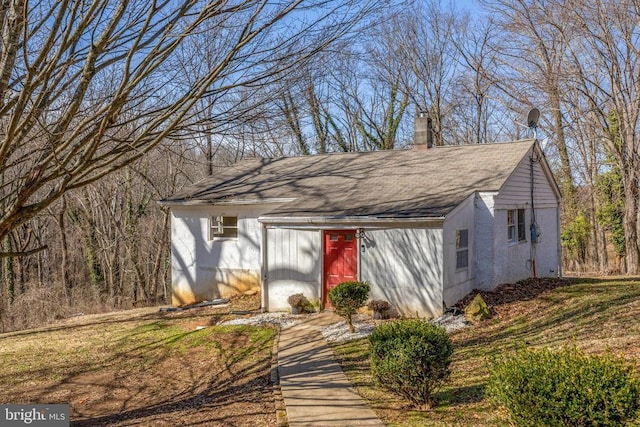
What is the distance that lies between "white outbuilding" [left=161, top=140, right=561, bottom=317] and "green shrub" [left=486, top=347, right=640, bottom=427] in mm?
7171

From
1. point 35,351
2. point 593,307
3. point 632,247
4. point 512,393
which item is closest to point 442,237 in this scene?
point 593,307

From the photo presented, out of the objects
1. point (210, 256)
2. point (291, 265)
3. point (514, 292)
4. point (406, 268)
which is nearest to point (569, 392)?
point (406, 268)

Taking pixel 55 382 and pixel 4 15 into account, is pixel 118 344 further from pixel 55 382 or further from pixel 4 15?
pixel 4 15

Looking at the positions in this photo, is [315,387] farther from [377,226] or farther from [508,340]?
[377,226]

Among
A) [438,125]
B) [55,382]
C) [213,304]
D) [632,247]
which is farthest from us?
[438,125]

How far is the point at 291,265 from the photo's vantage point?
14.1 meters

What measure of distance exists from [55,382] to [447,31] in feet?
94.9

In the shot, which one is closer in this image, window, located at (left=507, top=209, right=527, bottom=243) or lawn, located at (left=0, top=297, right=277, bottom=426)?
lawn, located at (left=0, top=297, right=277, bottom=426)

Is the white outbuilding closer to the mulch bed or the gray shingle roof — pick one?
the gray shingle roof

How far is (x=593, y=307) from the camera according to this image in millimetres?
12125

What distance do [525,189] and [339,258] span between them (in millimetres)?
6969

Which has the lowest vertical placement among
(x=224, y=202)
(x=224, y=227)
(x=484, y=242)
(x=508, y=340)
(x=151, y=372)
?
(x=151, y=372)

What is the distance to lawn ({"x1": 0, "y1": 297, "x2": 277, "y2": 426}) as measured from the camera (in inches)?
321

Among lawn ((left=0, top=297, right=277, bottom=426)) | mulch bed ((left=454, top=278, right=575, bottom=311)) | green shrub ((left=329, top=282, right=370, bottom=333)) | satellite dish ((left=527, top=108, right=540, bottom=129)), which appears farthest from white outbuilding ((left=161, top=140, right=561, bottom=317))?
lawn ((left=0, top=297, right=277, bottom=426))
